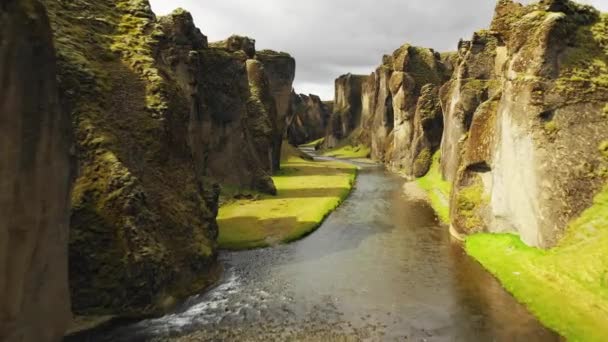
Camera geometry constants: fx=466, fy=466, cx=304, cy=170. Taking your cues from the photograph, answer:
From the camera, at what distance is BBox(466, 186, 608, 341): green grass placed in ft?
69.6

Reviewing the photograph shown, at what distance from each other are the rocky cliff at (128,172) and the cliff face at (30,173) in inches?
73.5

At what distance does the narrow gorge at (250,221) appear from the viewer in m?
16.7

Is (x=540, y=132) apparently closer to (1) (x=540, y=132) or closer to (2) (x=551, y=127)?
(1) (x=540, y=132)

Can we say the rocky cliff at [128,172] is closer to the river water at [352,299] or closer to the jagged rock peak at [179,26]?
the river water at [352,299]

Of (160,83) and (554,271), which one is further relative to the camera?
(160,83)

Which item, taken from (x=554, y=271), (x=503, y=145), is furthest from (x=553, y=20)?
(x=554, y=271)

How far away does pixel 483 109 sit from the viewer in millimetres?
39156

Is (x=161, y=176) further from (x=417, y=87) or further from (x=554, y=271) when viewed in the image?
(x=417, y=87)

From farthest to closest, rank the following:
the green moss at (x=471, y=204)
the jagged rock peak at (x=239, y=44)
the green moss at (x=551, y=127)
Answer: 1. the jagged rock peak at (x=239, y=44)
2. the green moss at (x=471, y=204)
3. the green moss at (x=551, y=127)

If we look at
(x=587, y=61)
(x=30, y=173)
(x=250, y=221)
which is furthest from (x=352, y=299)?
(x=587, y=61)

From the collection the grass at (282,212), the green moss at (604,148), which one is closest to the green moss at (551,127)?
the green moss at (604,148)

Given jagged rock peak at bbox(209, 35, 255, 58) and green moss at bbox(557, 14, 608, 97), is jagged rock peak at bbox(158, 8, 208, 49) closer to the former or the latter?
jagged rock peak at bbox(209, 35, 255, 58)

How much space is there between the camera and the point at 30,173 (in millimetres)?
15883

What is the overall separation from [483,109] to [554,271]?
56.7 ft
